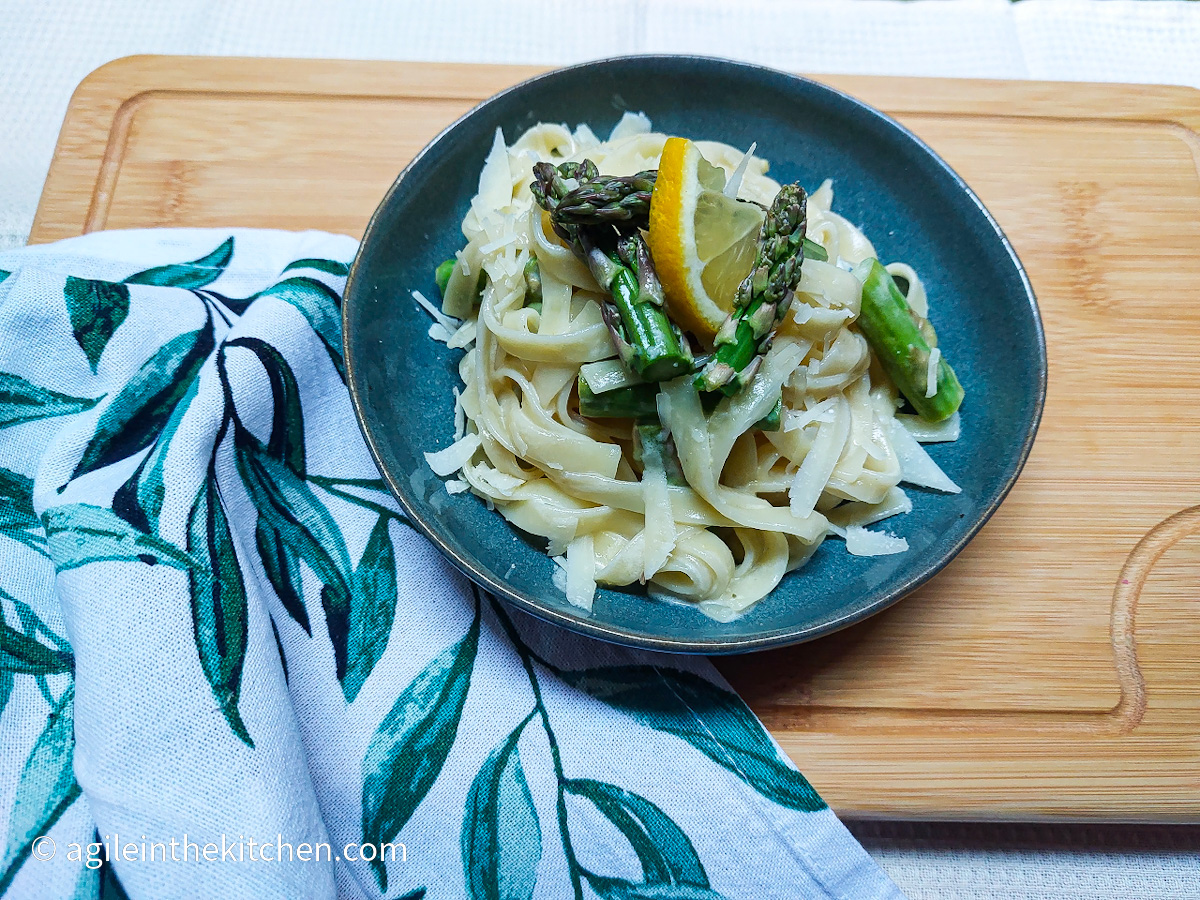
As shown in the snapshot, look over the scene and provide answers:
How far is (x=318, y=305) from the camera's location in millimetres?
2670

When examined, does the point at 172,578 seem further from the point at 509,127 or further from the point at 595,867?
the point at 509,127

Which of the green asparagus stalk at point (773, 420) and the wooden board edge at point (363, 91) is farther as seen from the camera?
the wooden board edge at point (363, 91)

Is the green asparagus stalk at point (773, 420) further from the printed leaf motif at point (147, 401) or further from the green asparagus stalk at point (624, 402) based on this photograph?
the printed leaf motif at point (147, 401)

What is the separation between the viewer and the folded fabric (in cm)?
203

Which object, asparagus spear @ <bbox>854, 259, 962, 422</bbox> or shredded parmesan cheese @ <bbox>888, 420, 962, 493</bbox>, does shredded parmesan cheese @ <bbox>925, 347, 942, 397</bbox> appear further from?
shredded parmesan cheese @ <bbox>888, 420, 962, 493</bbox>

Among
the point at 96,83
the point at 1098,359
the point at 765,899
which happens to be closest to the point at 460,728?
the point at 765,899

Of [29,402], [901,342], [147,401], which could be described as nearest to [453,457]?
[147,401]

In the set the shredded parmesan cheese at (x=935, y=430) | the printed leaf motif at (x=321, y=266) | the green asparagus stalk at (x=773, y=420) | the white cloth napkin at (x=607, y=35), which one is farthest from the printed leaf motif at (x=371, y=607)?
the white cloth napkin at (x=607, y=35)

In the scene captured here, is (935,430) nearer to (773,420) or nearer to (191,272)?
(773,420)

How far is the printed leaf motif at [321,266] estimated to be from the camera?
2.76 metres

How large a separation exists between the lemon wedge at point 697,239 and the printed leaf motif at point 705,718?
103cm

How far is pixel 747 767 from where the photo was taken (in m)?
2.31

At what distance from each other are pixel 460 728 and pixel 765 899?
99 centimetres

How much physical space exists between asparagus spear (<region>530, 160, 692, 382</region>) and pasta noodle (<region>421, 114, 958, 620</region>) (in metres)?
0.09
